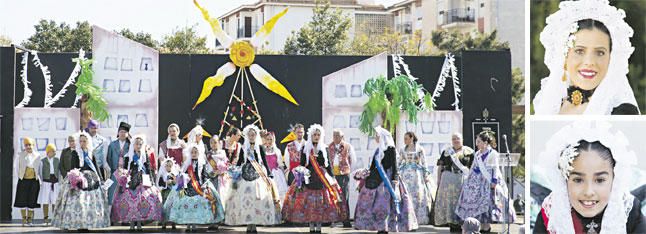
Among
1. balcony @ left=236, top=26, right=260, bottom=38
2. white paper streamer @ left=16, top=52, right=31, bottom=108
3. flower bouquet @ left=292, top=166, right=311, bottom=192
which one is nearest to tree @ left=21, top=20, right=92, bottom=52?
balcony @ left=236, top=26, right=260, bottom=38

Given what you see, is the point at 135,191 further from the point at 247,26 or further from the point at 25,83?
the point at 247,26

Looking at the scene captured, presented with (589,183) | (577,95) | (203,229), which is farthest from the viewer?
(203,229)

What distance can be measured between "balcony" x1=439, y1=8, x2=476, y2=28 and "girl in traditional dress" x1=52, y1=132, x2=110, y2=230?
83.3 ft

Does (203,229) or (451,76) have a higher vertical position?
(451,76)

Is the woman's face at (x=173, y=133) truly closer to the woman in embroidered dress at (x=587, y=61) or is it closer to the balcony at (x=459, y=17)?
the woman in embroidered dress at (x=587, y=61)

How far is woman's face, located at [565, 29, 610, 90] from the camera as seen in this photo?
7.67m

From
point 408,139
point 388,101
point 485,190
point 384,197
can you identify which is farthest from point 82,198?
point 485,190

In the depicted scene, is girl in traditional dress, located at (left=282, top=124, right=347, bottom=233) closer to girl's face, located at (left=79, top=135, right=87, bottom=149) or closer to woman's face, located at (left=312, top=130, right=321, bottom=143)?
woman's face, located at (left=312, top=130, right=321, bottom=143)

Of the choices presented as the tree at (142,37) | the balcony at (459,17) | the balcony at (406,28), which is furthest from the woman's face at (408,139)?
the balcony at (406,28)

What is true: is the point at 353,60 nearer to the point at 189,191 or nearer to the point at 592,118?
the point at 189,191

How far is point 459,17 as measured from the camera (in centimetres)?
3634

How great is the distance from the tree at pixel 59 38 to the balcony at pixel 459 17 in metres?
12.9

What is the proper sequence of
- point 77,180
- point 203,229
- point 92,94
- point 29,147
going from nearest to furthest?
point 77,180
point 203,229
point 29,147
point 92,94

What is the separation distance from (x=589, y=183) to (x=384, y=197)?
14.2 feet
